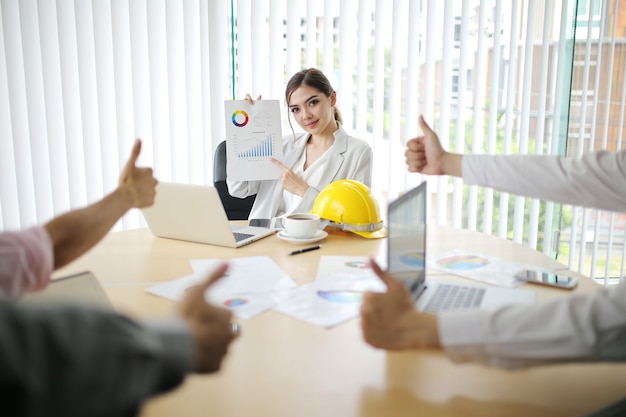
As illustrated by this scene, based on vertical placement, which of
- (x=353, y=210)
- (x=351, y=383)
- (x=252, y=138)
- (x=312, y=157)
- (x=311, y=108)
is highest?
(x=311, y=108)

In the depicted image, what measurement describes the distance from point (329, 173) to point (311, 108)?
33cm

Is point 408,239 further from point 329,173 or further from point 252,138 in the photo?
point 329,173

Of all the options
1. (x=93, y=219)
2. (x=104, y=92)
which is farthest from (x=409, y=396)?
(x=104, y=92)

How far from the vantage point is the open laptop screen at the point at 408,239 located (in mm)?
1315

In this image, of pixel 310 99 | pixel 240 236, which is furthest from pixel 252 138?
pixel 240 236

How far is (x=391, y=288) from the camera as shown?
1.14 metres

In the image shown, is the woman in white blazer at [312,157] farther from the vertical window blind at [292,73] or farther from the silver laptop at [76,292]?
the silver laptop at [76,292]

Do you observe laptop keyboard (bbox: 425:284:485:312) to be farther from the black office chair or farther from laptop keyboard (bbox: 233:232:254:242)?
the black office chair

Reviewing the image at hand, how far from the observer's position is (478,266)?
1.82 metres

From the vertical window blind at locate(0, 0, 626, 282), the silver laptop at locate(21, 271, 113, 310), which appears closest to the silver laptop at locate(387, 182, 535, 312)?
the silver laptop at locate(21, 271, 113, 310)

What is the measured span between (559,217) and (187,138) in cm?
228

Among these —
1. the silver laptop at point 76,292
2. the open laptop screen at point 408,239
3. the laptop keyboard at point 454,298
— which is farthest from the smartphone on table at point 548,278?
the silver laptop at point 76,292

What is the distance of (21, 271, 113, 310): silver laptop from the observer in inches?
52.4

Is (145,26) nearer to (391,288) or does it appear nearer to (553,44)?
(553,44)
